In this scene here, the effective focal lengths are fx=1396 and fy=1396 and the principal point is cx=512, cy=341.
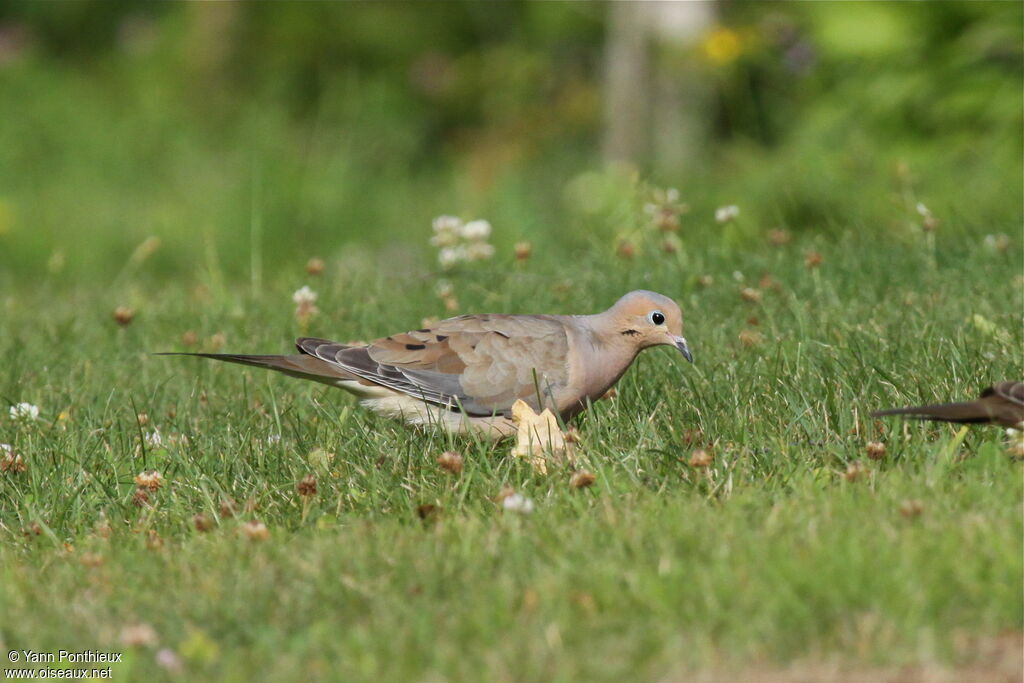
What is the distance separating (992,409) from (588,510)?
4.05 feet

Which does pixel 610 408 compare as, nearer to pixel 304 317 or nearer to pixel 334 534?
pixel 334 534

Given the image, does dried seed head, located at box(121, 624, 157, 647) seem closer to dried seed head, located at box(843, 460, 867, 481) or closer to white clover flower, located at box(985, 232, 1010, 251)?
dried seed head, located at box(843, 460, 867, 481)

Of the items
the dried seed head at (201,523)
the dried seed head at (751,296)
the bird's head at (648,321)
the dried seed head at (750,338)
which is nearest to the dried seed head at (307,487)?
the dried seed head at (201,523)

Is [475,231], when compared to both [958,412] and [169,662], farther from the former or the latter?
[169,662]

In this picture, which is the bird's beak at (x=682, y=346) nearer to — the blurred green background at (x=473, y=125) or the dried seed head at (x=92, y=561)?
the dried seed head at (x=92, y=561)

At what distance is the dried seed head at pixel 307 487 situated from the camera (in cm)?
446

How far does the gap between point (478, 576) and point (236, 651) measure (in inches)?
25.9

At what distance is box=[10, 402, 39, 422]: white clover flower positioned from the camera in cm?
552

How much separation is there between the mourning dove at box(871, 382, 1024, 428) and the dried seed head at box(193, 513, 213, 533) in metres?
2.05

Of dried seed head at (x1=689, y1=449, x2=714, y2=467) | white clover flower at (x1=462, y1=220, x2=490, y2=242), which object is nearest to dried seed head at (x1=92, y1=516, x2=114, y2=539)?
dried seed head at (x1=689, y1=449, x2=714, y2=467)

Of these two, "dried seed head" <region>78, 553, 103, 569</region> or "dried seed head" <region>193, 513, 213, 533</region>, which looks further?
"dried seed head" <region>193, 513, 213, 533</region>

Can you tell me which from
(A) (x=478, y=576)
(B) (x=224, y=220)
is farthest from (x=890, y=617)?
(B) (x=224, y=220)

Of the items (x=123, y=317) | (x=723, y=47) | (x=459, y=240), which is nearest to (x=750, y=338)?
(x=459, y=240)

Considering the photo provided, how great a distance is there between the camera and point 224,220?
11.8 metres
